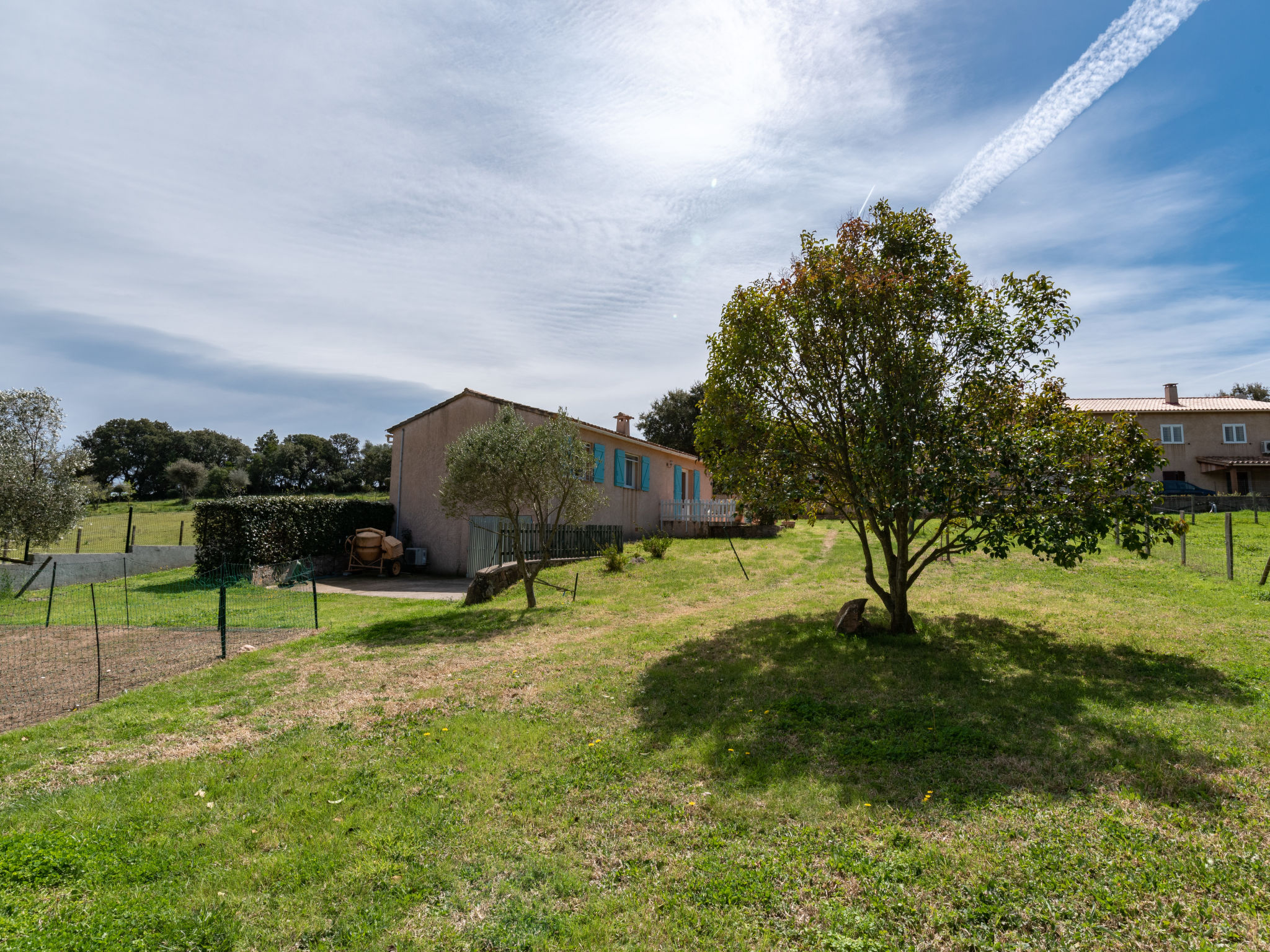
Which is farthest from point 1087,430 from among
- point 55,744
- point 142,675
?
point 142,675

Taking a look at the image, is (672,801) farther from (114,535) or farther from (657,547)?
(114,535)

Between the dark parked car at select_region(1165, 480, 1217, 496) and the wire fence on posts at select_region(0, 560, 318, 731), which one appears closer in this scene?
the wire fence on posts at select_region(0, 560, 318, 731)

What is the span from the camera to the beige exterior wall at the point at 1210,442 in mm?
32438

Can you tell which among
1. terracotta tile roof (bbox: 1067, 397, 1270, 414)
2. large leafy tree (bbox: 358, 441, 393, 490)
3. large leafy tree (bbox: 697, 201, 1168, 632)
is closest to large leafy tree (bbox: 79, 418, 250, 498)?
large leafy tree (bbox: 358, 441, 393, 490)

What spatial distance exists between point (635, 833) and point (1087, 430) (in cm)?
735

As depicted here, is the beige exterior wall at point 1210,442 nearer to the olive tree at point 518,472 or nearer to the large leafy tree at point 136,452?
the olive tree at point 518,472

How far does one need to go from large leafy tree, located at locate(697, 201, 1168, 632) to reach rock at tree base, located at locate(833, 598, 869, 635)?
1.18ft

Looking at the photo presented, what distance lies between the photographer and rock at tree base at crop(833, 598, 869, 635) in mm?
8922

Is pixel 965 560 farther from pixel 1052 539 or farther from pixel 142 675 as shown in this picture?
pixel 142 675

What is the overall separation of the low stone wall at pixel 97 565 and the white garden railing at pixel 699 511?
1640 centimetres

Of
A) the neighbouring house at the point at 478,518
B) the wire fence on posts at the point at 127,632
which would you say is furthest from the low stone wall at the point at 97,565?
the neighbouring house at the point at 478,518

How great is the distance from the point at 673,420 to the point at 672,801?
39.2 metres

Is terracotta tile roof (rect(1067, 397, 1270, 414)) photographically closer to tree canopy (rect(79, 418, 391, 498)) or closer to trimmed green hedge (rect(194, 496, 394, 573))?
trimmed green hedge (rect(194, 496, 394, 573))

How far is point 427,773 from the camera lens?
4.89 metres
